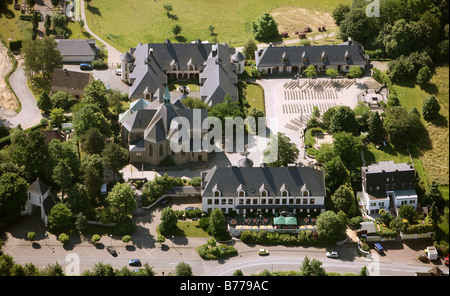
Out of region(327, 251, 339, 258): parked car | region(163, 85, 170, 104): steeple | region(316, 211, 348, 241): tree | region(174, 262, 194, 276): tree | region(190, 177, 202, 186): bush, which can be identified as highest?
region(163, 85, 170, 104): steeple

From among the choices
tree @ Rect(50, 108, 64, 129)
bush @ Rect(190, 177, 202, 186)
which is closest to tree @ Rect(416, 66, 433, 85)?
bush @ Rect(190, 177, 202, 186)

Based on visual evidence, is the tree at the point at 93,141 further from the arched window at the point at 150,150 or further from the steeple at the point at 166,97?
the steeple at the point at 166,97

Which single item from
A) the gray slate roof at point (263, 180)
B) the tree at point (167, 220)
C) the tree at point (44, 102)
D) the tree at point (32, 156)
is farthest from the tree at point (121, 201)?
the tree at point (44, 102)

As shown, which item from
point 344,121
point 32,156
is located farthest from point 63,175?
point 344,121

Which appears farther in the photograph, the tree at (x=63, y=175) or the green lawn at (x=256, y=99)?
the green lawn at (x=256, y=99)

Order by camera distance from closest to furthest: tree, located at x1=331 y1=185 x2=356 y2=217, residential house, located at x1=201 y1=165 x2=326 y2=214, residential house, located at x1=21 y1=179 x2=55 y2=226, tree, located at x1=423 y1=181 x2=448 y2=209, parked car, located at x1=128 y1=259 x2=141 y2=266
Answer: parked car, located at x1=128 y1=259 x2=141 y2=266 → residential house, located at x1=21 y1=179 x2=55 y2=226 → tree, located at x1=331 y1=185 x2=356 y2=217 → residential house, located at x1=201 y1=165 x2=326 y2=214 → tree, located at x1=423 y1=181 x2=448 y2=209

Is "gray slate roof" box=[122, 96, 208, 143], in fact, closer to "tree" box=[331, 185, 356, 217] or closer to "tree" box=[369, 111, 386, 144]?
"tree" box=[331, 185, 356, 217]
